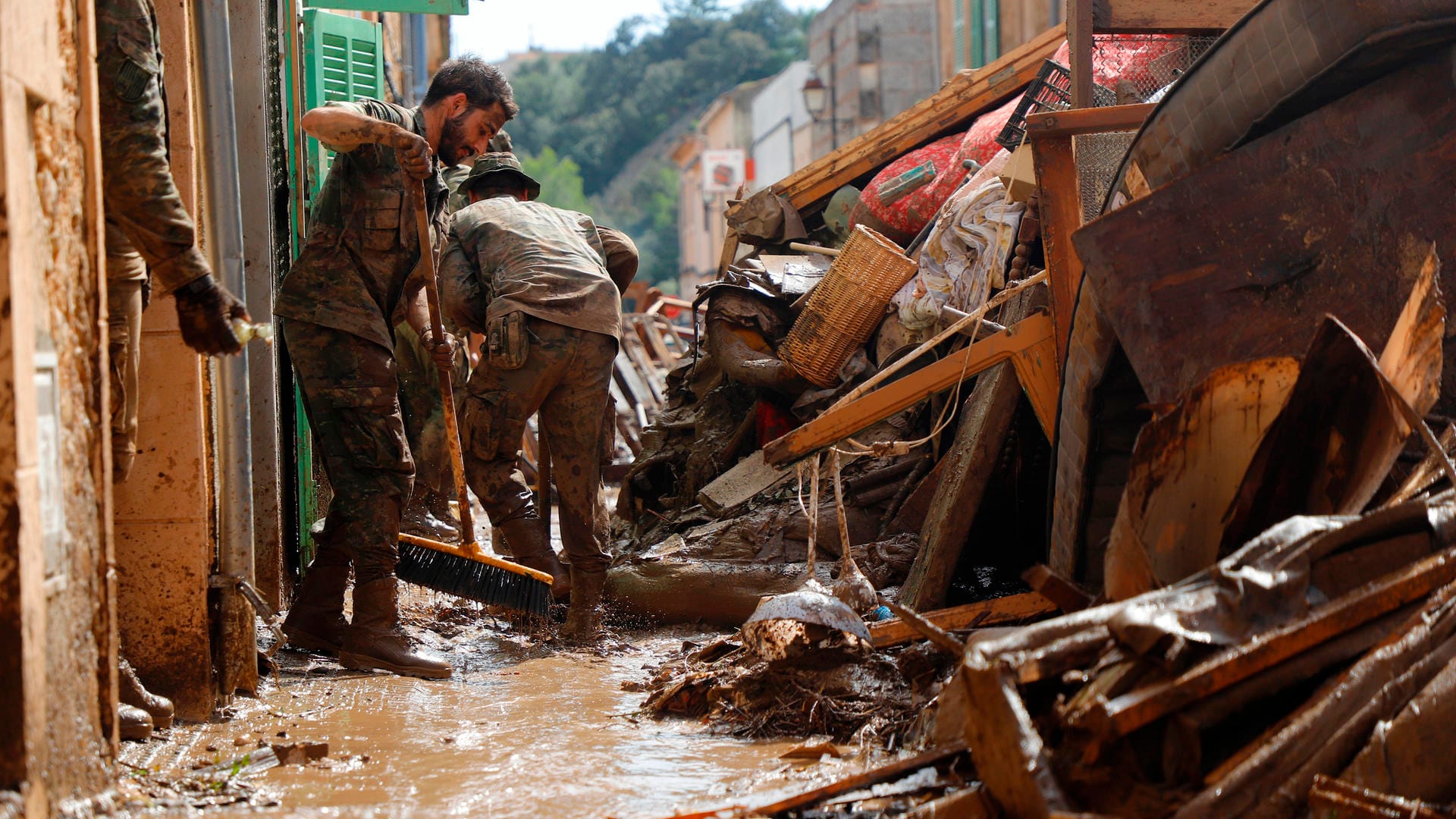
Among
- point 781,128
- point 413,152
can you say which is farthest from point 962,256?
point 781,128

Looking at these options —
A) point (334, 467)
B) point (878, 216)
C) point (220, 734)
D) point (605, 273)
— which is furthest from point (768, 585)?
point (878, 216)

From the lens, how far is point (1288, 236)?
3156 mm

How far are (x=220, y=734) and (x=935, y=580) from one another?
236 centimetres

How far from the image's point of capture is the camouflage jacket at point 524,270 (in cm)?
512

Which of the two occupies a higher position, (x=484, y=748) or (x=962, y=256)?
(x=962, y=256)

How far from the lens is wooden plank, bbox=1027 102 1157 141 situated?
3994 millimetres

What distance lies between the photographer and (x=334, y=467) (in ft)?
14.8

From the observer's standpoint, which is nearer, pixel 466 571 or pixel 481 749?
pixel 481 749

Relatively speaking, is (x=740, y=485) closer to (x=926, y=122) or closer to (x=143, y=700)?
(x=926, y=122)

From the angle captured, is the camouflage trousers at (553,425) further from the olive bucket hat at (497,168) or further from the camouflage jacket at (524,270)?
the olive bucket hat at (497,168)

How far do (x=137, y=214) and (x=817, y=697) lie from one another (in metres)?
2.06

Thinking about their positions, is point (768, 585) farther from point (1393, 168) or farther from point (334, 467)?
point (1393, 168)

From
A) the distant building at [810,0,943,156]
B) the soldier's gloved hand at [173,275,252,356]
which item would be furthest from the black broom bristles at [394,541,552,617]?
the distant building at [810,0,943,156]

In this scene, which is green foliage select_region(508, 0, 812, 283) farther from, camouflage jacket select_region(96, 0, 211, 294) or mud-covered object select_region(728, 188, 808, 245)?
camouflage jacket select_region(96, 0, 211, 294)
